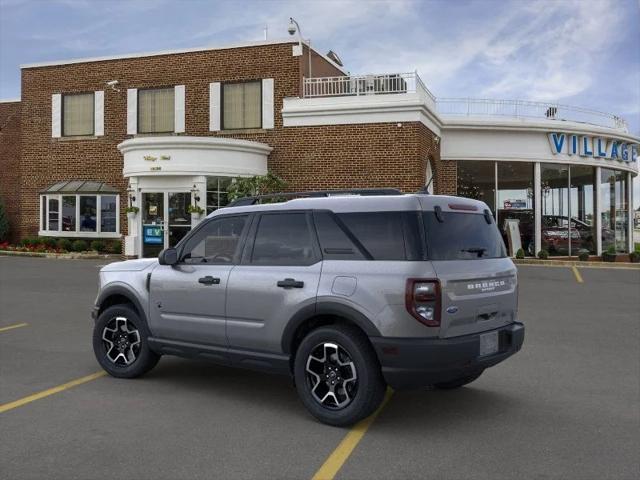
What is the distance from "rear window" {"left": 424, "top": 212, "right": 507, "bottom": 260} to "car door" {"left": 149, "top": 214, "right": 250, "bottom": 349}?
5.94ft

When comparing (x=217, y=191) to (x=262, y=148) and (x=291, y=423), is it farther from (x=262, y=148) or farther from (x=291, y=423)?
(x=291, y=423)

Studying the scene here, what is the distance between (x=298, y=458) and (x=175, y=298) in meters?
2.28

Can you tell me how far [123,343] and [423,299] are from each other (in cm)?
346

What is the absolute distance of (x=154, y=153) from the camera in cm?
1995

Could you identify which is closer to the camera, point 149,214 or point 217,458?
point 217,458

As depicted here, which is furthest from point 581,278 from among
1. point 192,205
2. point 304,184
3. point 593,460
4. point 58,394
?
point 58,394

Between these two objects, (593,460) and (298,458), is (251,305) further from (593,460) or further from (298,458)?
(593,460)

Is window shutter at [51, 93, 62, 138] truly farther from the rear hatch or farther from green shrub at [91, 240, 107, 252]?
the rear hatch

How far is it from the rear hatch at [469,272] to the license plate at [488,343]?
0.06 metres

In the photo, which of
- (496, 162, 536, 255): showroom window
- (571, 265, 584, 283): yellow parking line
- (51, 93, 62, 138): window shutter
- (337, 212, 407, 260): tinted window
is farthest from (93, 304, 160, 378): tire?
(51, 93, 62, 138): window shutter

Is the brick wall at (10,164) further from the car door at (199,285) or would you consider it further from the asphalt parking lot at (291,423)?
the car door at (199,285)

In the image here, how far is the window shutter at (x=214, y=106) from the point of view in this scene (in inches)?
885

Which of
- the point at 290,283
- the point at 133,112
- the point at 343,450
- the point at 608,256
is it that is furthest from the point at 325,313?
the point at 608,256

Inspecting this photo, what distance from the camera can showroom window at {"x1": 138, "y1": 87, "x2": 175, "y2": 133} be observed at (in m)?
23.3
